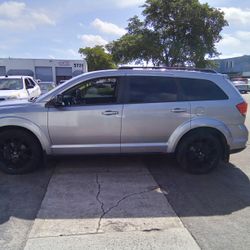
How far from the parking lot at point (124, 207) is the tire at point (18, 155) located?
0.16m

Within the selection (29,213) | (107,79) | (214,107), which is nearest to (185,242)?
(29,213)

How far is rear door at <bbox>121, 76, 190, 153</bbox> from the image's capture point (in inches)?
213

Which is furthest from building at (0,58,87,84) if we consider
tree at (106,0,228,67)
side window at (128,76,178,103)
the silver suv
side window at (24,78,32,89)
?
side window at (128,76,178,103)

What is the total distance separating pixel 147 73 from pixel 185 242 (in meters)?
3.15

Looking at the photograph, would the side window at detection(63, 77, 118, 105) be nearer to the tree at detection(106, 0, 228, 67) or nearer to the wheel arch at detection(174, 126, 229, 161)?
the wheel arch at detection(174, 126, 229, 161)

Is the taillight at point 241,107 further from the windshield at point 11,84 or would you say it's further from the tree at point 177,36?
the tree at point 177,36

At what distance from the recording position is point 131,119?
540cm

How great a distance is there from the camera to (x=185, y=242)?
3.39m

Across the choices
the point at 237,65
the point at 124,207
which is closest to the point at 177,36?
the point at 124,207

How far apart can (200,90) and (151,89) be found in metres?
0.89

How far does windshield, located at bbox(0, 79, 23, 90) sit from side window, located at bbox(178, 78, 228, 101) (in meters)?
8.88

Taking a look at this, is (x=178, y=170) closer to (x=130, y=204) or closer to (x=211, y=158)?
(x=211, y=158)

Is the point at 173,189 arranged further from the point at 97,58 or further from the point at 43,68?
the point at 97,58

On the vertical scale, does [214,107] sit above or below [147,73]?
below
